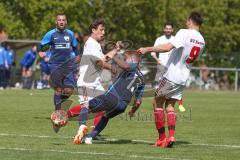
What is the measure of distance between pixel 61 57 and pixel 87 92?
376 centimetres

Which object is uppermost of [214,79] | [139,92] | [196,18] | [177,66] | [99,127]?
[196,18]

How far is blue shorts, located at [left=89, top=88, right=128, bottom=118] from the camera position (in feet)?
42.8

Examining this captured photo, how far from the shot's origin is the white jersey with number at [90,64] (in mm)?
12859

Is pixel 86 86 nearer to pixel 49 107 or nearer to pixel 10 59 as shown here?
pixel 49 107

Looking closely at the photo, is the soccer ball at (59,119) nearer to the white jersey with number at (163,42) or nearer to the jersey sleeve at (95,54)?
the jersey sleeve at (95,54)

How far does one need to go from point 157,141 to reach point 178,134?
2.20 metres

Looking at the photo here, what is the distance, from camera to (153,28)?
5031 centimetres

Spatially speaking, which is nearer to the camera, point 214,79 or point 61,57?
point 61,57

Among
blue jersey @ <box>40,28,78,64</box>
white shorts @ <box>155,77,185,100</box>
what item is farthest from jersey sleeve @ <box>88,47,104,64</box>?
blue jersey @ <box>40,28,78,64</box>

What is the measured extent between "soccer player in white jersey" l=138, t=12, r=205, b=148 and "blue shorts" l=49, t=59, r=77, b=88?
4.57m

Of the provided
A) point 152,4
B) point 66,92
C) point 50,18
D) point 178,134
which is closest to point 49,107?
point 66,92

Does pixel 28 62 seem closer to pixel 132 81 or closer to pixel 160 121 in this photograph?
pixel 132 81

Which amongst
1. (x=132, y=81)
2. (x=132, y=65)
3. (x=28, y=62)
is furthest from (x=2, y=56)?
(x=132, y=65)

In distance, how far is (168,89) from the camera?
42.5 feet
